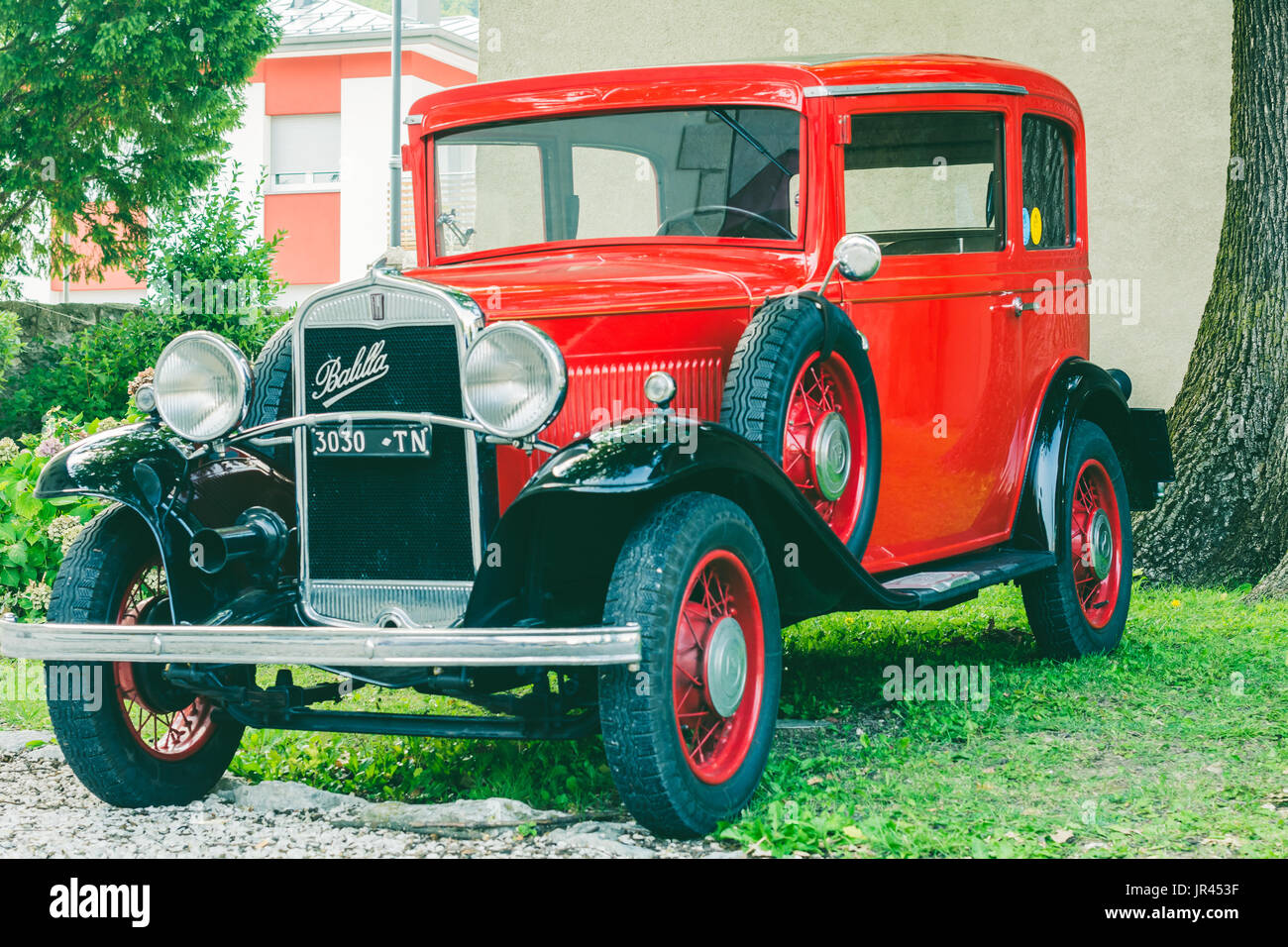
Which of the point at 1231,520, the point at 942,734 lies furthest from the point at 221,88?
the point at 942,734

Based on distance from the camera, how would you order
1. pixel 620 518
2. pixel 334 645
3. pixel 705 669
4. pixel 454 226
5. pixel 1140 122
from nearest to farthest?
pixel 334 645, pixel 705 669, pixel 620 518, pixel 454 226, pixel 1140 122

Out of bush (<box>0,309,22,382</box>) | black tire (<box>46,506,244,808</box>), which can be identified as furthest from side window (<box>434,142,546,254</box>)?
bush (<box>0,309,22,382</box>)

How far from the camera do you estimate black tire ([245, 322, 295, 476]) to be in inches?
178

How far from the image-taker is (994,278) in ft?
17.9

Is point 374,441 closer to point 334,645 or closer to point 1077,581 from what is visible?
point 334,645

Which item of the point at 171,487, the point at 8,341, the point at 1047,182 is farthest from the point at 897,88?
the point at 8,341

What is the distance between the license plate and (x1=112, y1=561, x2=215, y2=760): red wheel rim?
71 cm

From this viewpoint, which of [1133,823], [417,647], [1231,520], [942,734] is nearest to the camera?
[417,647]

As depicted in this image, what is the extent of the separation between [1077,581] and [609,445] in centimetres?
322

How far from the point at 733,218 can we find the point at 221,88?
10.2 meters

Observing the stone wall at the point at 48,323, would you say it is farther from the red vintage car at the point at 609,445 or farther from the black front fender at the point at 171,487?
the black front fender at the point at 171,487

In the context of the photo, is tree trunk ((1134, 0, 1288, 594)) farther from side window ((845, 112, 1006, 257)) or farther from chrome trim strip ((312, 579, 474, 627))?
chrome trim strip ((312, 579, 474, 627))

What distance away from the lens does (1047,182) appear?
5922mm

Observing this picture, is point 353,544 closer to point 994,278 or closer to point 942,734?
point 942,734
